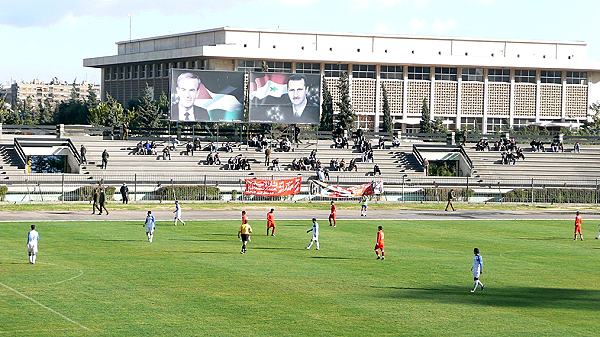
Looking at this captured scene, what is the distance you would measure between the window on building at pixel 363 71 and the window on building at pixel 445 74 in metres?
8.75

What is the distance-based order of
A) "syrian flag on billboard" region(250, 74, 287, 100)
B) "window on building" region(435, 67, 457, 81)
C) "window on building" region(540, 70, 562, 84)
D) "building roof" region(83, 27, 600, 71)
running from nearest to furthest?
"syrian flag on billboard" region(250, 74, 287, 100) < "building roof" region(83, 27, 600, 71) < "window on building" region(435, 67, 457, 81) < "window on building" region(540, 70, 562, 84)

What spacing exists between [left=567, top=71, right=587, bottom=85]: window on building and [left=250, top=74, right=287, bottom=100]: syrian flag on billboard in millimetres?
70413

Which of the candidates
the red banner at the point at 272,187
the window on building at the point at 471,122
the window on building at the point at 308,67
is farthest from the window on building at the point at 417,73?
the red banner at the point at 272,187

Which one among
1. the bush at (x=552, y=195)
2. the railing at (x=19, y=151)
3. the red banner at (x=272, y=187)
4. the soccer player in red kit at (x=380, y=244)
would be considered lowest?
the soccer player in red kit at (x=380, y=244)

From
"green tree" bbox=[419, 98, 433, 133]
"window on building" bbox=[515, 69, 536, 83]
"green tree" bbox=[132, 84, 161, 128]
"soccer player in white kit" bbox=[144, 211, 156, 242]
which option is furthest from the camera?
"window on building" bbox=[515, 69, 536, 83]

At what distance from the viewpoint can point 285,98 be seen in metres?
97.6

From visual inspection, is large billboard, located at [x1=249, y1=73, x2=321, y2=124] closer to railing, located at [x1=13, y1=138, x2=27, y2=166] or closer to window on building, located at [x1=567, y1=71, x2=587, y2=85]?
railing, located at [x1=13, y1=138, x2=27, y2=166]

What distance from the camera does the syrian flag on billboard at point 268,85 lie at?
96938mm

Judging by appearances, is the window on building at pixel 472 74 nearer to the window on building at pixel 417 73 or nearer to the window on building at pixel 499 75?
the window on building at pixel 499 75

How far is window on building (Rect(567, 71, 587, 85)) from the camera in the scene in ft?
516

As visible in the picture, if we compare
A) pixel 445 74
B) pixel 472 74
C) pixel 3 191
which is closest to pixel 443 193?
pixel 3 191

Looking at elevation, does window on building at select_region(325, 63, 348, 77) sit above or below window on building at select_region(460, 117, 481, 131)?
above

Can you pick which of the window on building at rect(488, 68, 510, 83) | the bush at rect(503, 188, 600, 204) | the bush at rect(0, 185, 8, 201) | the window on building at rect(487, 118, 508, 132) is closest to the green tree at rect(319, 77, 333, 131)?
the window on building at rect(488, 68, 510, 83)

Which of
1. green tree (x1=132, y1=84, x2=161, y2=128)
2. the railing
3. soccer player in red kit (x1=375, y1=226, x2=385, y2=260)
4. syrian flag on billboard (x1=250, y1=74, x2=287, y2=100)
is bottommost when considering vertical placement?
soccer player in red kit (x1=375, y1=226, x2=385, y2=260)
